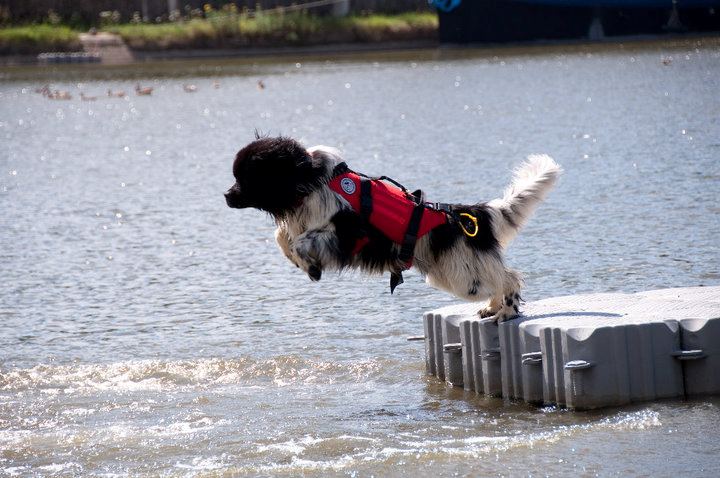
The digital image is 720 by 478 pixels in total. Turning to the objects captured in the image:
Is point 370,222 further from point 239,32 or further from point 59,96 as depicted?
point 239,32

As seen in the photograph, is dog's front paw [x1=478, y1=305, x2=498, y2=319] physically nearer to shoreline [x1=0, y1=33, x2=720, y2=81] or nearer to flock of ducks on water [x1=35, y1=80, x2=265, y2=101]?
flock of ducks on water [x1=35, y1=80, x2=265, y2=101]

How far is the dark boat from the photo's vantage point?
55156 millimetres

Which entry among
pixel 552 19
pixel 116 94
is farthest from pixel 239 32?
pixel 116 94

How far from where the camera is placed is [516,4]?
55.7 m

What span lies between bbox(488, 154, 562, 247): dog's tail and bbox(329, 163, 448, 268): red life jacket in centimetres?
42

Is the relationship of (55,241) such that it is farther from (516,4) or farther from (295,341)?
(516,4)

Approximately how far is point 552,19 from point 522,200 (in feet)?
162

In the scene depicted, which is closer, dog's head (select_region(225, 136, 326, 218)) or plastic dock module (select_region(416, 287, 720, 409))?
dog's head (select_region(225, 136, 326, 218))

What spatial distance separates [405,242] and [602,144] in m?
14.9

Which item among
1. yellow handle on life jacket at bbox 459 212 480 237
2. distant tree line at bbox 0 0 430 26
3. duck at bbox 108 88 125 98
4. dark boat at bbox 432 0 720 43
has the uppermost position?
distant tree line at bbox 0 0 430 26

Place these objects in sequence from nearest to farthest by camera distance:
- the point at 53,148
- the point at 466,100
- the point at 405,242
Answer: the point at 405,242
the point at 53,148
the point at 466,100

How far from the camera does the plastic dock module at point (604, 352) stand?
798cm

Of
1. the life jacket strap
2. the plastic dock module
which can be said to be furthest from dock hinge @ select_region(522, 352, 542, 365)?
the life jacket strap

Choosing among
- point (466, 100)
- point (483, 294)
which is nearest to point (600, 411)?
point (483, 294)
